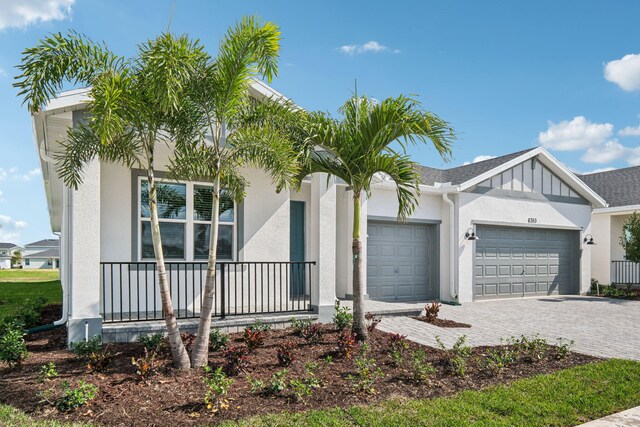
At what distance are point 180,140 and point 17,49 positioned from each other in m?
1.97

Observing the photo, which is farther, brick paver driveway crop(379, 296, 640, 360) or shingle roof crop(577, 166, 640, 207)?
shingle roof crop(577, 166, 640, 207)

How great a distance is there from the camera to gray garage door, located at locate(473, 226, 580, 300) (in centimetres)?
1317

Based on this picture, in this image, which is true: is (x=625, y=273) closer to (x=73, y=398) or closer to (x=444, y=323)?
(x=444, y=323)

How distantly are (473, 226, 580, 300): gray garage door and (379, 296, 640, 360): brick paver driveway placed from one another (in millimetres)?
682

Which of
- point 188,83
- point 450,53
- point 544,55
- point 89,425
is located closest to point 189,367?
point 89,425

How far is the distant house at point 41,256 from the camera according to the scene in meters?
64.0


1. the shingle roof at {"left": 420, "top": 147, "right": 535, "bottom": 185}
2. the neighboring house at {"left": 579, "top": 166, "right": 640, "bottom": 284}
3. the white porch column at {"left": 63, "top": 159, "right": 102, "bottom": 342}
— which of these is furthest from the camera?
the neighboring house at {"left": 579, "top": 166, "right": 640, "bottom": 284}

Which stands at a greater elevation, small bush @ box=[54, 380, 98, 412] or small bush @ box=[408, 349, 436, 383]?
small bush @ box=[54, 380, 98, 412]

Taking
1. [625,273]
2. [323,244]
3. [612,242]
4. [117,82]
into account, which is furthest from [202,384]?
[625,273]

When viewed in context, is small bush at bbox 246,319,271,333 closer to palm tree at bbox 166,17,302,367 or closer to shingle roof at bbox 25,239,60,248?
palm tree at bbox 166,17,302,367

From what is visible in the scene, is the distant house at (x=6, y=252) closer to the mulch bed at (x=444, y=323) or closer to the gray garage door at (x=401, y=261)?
the gray garage door at (x=401, y=261)

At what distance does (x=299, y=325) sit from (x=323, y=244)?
161 centimetres

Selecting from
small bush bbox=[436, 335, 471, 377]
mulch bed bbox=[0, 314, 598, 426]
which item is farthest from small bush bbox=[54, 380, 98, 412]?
small bush bbox=[436, 335, 471, 377]

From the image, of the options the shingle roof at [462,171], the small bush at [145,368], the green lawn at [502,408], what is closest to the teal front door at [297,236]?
the small bush at [145,368]
